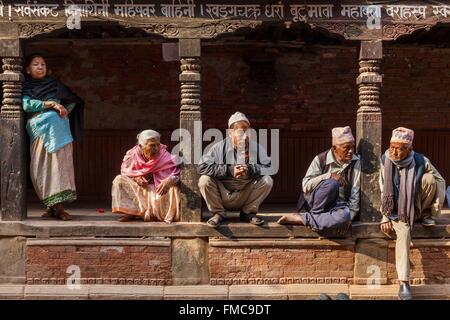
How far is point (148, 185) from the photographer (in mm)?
7324

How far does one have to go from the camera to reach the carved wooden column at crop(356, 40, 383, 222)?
713cm

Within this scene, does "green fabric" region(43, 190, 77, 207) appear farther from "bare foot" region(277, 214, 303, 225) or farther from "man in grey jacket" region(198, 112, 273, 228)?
"bare foot" region(277, 214, 303, 225)

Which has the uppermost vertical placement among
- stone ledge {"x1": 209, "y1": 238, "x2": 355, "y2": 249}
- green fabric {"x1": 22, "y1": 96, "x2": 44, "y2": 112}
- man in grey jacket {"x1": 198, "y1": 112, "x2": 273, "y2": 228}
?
green fabric {"x1": 22, "y1": 96, "x2": 44, "y2": 112}

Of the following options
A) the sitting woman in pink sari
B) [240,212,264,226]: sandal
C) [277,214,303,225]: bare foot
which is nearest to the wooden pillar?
the sitting woman in pink sari


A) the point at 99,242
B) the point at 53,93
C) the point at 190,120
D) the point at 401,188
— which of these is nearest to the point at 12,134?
the point at 53,93

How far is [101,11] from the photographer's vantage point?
278 inches

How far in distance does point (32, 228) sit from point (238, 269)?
232 centimetres

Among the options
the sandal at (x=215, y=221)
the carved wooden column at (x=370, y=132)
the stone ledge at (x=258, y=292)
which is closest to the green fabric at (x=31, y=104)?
the sandal at (x=215, y=221)

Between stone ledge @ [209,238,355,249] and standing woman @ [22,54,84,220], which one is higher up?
standing woman @ [22,54,84,220]

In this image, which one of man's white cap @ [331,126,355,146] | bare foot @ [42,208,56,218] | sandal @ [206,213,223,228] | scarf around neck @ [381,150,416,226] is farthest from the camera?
bare foot @ [42,208,56,218]

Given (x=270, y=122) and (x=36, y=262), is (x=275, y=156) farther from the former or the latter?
(x=36, y=262)

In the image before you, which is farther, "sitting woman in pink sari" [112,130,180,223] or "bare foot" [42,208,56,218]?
"bare foot" [42,208,56,218]

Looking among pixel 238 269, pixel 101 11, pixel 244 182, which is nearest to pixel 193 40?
pixel 101 11

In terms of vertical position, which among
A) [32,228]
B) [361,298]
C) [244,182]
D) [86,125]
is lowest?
[361,298]
